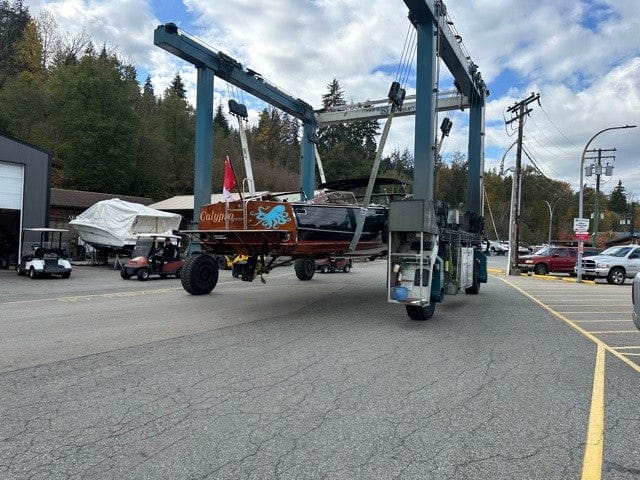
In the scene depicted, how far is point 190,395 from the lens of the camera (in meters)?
4.52

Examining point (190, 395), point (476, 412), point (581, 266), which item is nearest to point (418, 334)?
point (476, 412)

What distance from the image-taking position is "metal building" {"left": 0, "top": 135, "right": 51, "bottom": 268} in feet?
64.6

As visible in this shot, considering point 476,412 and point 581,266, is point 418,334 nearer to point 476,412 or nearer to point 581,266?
point 476,412

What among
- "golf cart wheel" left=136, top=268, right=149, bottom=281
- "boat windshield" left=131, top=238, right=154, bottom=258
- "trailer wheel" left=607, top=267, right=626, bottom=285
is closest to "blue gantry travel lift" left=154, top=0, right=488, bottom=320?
"golf cart wheel" left=136, top=268, right=149, bottom=281

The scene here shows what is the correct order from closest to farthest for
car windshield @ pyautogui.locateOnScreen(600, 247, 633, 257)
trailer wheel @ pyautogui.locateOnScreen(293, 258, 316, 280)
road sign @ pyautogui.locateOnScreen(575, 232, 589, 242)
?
trailer wheel @ pyautogui.locateOnScreen(293, 258, 316, 280) → road sign @ pyautogui.locateOnScreen(575, 232, 589, 242) → car windshield @ pyautogui.locateOnScreen(600, 247, 633, 257)

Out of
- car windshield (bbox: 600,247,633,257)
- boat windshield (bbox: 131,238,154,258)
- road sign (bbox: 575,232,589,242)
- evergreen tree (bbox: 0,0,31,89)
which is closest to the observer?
boat windshield (bbox: 131,238,154,258)

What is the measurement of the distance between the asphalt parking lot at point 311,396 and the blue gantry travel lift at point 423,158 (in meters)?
1.02

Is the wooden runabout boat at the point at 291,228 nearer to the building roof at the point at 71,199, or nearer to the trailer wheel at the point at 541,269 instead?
the trailer wheel at the point at 541,269

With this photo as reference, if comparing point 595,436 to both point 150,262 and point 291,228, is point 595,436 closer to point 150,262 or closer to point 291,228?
point 291,228

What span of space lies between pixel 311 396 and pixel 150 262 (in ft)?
Answer: 50.3

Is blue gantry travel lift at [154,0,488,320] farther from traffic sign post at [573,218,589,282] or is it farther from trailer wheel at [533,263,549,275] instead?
trailer wheel at [533,263,549,275]

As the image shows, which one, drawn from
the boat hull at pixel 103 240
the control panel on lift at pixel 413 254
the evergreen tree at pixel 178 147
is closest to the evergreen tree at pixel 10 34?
the evergreen tree at pixel 178 147

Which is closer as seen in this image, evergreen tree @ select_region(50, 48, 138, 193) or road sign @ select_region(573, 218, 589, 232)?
road sign @ select_region(573, 218, 589, 232)

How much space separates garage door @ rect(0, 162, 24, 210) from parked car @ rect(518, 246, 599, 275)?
24746mm
